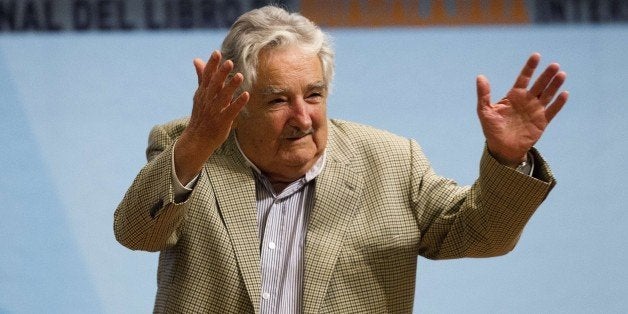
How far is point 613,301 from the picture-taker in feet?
12.9

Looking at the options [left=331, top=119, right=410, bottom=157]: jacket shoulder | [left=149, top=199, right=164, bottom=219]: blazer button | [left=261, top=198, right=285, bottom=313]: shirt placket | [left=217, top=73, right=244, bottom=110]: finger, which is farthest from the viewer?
[left=331, top=119, right=410, bottom=157]: jacket shoulder

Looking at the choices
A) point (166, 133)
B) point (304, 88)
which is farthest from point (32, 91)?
point (304, 88)

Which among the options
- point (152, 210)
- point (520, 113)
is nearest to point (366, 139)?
point (520, 113)

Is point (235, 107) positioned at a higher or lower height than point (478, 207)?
higher

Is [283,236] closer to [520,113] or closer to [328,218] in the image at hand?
[328,218]

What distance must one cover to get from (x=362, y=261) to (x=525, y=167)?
390 mm

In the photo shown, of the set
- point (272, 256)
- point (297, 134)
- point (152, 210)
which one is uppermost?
point (297, 134)

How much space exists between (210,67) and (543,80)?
635 millimetres

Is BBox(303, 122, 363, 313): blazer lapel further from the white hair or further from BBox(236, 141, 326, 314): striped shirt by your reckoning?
the white hair

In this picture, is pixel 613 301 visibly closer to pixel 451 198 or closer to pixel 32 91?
pixel 451 198

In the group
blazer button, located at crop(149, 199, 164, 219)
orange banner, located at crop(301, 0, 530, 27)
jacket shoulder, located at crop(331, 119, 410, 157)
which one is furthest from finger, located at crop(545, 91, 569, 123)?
orange banner, located at crop(301, 0, 530, 27)

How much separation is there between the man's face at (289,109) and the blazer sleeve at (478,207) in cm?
25

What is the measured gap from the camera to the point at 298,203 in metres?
2.55

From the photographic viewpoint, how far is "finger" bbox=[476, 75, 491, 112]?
2.30 metres
